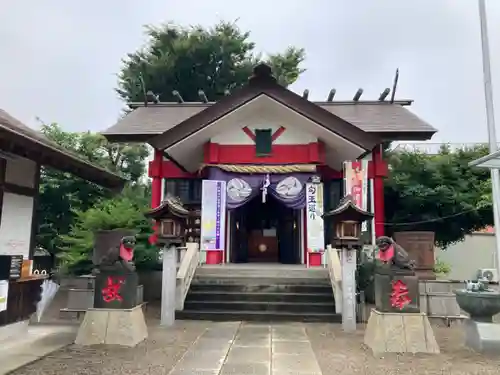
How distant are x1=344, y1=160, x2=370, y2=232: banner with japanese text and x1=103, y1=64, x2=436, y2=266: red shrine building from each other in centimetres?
3

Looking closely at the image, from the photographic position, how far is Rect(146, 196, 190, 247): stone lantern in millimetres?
8594

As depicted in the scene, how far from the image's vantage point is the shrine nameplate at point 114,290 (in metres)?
6.95

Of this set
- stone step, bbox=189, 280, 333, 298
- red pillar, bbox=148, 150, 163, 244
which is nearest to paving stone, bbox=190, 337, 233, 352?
stone step, bbox=189, 280, 333, 298

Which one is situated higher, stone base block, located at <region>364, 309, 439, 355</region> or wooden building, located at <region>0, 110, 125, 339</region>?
wooden building, located at <region>0, 110, 125, 339</region>

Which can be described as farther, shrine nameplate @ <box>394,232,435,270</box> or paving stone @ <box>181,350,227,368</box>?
shrine nameplate @ <box>394,232,435,270</box>

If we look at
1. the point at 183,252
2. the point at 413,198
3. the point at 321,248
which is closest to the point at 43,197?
the point at 183,252

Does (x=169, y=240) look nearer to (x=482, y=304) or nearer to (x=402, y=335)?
(x=402, y=335)

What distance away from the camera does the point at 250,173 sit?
39.8ft

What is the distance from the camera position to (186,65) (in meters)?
23.4

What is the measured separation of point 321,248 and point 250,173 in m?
2.88

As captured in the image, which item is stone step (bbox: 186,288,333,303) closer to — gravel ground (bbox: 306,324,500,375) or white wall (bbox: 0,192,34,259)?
gravel ground (bbox: 306,324,500,375)

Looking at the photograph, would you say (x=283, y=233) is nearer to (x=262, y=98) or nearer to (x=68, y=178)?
(x=262, y=98)

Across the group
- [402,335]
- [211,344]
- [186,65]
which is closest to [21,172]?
[211,344]

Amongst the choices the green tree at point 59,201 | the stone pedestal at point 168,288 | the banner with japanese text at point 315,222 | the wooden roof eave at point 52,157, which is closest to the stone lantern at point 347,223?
the banner with japanese text at point 315,222
